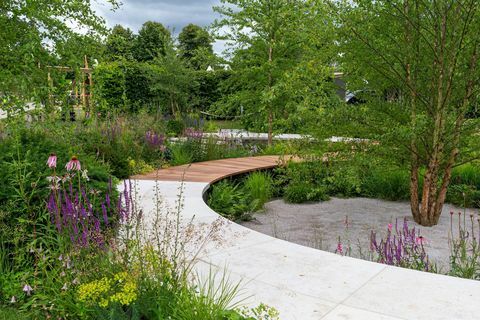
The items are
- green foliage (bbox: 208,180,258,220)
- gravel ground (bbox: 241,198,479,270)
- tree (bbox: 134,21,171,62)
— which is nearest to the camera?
gravel ground (bbox: 241,198,479,270)

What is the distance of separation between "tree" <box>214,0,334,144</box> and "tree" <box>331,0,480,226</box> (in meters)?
5.11

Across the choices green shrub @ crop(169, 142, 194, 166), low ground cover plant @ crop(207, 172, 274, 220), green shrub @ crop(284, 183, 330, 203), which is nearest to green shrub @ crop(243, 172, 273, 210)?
low ground cover plant @ crop(207, 172, 274, 220)

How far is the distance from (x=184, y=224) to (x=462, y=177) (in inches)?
221

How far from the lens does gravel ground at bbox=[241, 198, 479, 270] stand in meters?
5.41

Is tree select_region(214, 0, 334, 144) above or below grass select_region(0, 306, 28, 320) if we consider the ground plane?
above

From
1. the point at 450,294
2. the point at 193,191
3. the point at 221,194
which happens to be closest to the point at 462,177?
the point at 221,194

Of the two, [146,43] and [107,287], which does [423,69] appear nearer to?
[107,287]

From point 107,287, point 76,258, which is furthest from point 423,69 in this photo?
point 107,287

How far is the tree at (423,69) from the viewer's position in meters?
5.25

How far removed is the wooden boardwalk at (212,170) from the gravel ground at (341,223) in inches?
35.1

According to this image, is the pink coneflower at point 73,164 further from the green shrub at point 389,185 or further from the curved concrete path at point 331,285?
the green shrub at point 389,185

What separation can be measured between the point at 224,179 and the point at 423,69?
3.44m

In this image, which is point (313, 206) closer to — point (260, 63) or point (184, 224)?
point (184, 224)

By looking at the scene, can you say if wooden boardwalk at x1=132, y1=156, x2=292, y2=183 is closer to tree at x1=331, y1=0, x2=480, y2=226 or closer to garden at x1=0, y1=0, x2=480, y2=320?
A: garden at x1=0, y1=0, x2=480, y2=320
